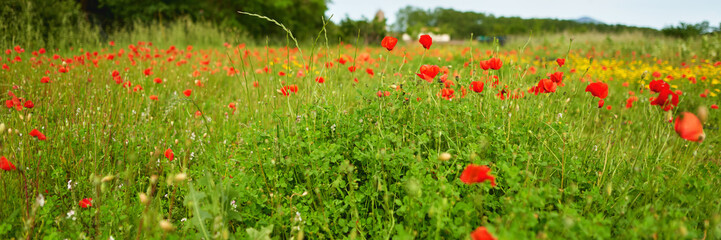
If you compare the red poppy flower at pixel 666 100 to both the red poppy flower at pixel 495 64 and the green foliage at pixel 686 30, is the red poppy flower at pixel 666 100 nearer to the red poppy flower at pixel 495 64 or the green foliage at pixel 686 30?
the red poppy flower at pixel 495 64

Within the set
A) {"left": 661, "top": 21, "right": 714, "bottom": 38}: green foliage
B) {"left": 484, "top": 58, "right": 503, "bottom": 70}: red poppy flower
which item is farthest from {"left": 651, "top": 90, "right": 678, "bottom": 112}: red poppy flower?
{"left": 661, "top": 21, "right": 714, "bottom": 38}: green foliage

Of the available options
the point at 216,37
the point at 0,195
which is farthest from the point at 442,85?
the point at 216,37

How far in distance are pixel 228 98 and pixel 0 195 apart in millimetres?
2272

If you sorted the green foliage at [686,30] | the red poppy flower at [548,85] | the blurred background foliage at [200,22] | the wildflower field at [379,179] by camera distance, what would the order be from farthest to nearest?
1. the green foliage at [686,30]
2. the blurred background foliage at [200,22]
3. the red poppy flower at [548,85]
4. the wildflower field at [379,179]

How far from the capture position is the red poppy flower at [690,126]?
1.17 metres

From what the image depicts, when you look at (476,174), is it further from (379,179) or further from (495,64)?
(495,64)

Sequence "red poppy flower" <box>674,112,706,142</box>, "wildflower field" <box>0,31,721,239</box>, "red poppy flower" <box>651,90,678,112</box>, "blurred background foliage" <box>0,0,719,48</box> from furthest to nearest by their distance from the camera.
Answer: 1. "blurred background foliage" <box>0,0,719,48</box>
2. "red poppy flower" <box>651,90,678,112</box>
3. "wildflower field" <box>0,31,721,239</box>
4. "red poppy flower" <box>674,112,706,142</box>

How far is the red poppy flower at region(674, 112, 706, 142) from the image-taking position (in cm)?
117

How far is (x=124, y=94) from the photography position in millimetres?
3322

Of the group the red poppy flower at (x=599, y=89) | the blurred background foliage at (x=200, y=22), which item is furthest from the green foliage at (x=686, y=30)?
the red poppy flower at (x=599, y=89)

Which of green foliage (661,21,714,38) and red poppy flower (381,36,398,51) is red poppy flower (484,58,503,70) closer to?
red poppy flower (381,36,398,51)

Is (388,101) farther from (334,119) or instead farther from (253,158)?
(253,158)

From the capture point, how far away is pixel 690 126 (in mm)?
1186

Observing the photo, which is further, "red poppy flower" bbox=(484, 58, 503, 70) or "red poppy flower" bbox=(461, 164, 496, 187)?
"red poppy flower" bbox=(484, 58, 503, 70)
